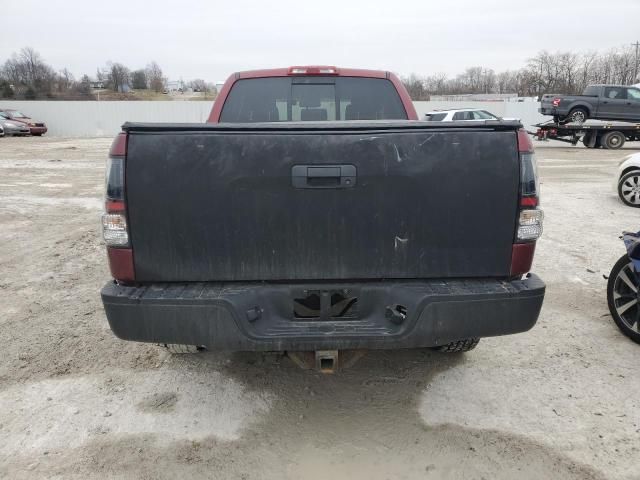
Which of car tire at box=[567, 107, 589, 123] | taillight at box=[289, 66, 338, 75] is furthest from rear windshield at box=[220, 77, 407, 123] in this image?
car tire at box=[567, 107, 589, 123]

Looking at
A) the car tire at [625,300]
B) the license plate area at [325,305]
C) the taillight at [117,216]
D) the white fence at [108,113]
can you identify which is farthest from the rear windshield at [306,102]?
the white fence at [108,113]

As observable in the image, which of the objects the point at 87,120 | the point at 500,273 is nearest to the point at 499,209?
the point at 500,273

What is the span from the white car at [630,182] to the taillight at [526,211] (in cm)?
800

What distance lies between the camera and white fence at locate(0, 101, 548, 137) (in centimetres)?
3481

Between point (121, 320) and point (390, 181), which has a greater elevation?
point (390, 181)

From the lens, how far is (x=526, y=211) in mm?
2496

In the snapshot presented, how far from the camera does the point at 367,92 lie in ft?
14.1

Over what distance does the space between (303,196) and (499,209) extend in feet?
3.24

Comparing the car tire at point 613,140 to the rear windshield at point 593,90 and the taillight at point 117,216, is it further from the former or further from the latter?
the taillight at point 117,216

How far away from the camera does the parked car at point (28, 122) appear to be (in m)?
30.8

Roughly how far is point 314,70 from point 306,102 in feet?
0.92

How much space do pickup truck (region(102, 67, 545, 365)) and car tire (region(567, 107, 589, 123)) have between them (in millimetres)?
22718

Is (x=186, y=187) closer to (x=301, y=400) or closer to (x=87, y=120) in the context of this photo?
(x=301, y=400)

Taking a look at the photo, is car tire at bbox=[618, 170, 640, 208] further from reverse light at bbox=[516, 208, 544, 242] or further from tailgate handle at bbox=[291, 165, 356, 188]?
tailgate handle at bbox=[291, 165, 356, 188]
